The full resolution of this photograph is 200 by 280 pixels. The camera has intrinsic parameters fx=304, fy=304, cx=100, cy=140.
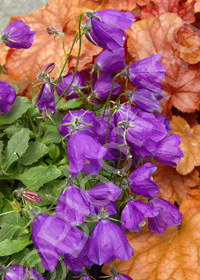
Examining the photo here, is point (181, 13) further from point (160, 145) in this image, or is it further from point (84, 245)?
point (84, 245)

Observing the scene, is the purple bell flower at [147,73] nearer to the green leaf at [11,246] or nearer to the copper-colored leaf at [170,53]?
the copper-colored leaf at [170,53]

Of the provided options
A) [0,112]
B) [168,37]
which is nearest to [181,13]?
[168,37]

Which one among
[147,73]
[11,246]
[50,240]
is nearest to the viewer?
[50,240]

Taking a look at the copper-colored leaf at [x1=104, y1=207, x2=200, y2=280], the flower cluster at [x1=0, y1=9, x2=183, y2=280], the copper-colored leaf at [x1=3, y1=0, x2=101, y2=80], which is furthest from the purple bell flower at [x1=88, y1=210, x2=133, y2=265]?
the copper-colored leaf at [x1=3, y1=0, x2=101, y2=80]

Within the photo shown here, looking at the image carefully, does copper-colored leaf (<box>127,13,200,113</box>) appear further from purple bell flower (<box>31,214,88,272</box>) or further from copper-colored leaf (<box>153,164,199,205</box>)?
purple bell flower (<box>31,214,88,272</box>)

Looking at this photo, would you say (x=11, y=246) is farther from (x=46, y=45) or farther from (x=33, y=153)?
(x=46, y=45)

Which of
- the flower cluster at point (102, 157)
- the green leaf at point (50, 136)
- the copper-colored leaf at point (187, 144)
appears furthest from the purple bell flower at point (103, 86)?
the copper-colored leaf at point (187, 144)

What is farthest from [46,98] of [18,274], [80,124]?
[18,274]
